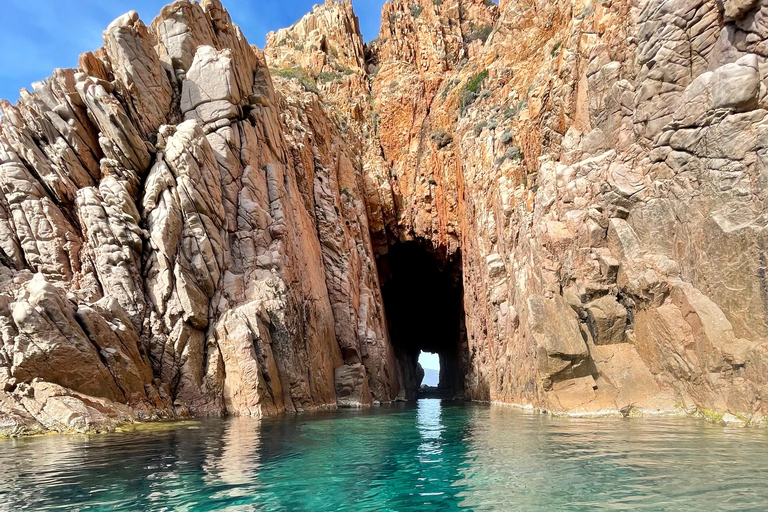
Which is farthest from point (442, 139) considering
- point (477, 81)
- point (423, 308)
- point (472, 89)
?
point (423, 308)

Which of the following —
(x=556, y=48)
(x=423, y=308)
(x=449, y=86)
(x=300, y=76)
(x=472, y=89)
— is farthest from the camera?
(x=423, y=308)

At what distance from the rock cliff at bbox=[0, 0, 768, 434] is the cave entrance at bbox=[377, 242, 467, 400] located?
22.0ft

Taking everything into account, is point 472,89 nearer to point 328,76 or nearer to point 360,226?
point 360,226

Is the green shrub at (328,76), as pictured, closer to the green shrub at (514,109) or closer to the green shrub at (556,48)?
the green shrub at (514,109)

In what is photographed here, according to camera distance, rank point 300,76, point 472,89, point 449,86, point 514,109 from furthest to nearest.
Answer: point 300,76, point 449,86, point 472,89, point 514,109

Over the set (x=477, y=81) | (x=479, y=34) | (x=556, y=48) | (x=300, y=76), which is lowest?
(x=556, y=48)

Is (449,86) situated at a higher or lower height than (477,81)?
higher

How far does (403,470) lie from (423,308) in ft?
197

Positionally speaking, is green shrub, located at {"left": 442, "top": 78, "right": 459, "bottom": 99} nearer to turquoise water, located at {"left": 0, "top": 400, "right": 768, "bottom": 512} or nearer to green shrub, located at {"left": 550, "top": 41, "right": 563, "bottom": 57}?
green shrub, located at {"left": 550, "top": 41, "right": 563, "bottom": 57}

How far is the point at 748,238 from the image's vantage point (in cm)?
1869

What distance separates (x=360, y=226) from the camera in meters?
50.2

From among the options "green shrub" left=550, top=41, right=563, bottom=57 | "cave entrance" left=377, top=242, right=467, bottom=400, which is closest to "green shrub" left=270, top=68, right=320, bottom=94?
"cave entrance" left=377, top=242, right=467, bottom=400

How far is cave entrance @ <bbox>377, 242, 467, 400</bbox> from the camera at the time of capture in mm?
57344

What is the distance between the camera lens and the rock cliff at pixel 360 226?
20766 mm
